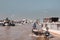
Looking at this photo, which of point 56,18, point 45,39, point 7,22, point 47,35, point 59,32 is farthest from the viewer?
point 7,22

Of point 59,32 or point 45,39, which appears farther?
point 59,32

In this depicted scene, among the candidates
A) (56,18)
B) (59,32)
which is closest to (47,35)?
(59,32)

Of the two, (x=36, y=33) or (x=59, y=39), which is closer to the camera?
(x=59, y=39)

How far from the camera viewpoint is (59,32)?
139 feet

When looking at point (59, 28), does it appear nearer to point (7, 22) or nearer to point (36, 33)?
point (36, 33)

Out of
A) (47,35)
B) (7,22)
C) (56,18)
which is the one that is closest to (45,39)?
(47,35)

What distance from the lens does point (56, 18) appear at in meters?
56.8

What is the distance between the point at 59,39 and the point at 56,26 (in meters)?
10.4

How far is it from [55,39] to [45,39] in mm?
3163

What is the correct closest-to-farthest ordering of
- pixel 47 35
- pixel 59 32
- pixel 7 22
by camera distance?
pixel 47 35
pixel 59 32
pixel 7 22

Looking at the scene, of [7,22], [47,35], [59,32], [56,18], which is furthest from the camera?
[7,22]

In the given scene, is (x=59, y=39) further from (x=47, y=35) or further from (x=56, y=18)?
(x=56, y=18)

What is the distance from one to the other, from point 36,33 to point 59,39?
358 inches

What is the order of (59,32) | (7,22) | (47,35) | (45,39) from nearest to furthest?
(45,39) → (47,35) → (59,32) → (7,22)
